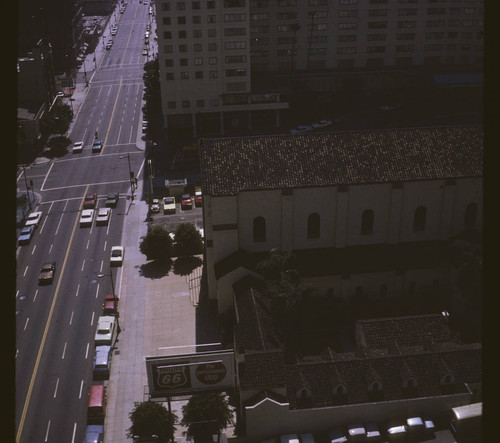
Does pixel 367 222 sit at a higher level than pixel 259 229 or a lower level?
higher

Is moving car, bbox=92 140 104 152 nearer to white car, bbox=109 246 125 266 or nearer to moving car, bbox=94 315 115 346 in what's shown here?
white car, bbox=109 246 125 266

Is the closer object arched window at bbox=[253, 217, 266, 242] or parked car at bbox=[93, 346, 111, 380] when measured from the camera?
parked car at bbox=[93, 346, 111, 380]

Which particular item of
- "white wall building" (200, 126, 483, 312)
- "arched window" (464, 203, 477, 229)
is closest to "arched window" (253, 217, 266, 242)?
"white wall building" (200, 126, 483, 312)

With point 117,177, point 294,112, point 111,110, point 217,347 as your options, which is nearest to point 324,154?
point 217,347

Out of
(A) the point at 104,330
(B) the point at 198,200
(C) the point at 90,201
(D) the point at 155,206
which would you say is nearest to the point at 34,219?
(C) the point at 90,201

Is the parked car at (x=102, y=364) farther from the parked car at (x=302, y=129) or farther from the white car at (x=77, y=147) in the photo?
the parked car at (x=302, y=129)

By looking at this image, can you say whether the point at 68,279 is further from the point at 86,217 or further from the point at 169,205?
the point at 169,205

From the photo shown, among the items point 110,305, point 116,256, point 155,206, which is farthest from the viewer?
point 155,206
